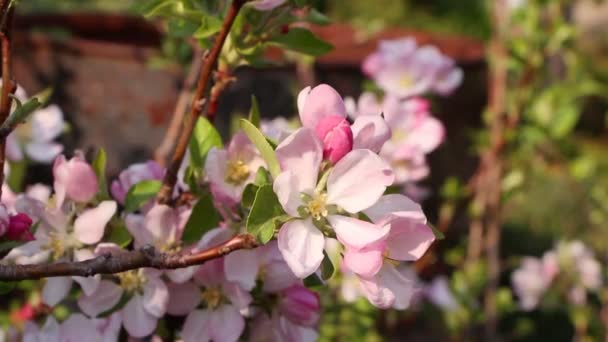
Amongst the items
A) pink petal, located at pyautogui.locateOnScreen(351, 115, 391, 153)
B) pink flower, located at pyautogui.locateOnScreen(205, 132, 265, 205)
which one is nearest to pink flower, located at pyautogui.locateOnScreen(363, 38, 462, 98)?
pink flower, located at pyautogui.locateOnScreen(205, 132, 265, 205)

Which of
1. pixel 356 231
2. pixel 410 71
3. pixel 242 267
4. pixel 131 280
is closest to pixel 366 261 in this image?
pixel 356 231

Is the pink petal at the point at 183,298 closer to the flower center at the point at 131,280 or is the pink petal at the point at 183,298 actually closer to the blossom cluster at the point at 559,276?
the flower center at the point at 131,280

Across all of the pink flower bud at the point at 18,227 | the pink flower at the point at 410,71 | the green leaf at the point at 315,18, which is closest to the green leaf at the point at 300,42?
the green leaf at the point at 315,18

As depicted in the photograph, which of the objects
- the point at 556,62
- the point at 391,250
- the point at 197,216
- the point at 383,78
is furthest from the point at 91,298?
the point at 556,62

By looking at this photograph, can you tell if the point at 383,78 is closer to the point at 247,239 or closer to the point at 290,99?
the point at 290,99

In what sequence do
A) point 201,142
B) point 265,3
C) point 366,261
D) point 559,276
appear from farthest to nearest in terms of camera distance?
point 559,276, point 201,142, point 265,3, point 366,261

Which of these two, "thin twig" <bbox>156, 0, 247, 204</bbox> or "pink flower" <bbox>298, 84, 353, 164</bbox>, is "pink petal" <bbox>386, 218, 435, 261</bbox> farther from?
"thin twig" <bbox>156, 0, 247, 204</bbox>

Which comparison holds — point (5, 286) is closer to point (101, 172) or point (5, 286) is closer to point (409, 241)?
point (101, 172)
